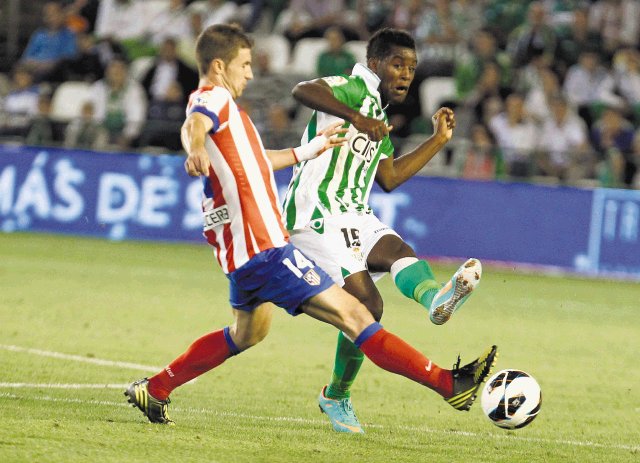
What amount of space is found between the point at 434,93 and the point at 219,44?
Result: 13000 millimetres

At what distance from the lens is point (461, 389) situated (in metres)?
5.90

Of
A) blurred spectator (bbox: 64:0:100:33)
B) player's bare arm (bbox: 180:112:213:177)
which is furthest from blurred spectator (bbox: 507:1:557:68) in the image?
player's bare arm (bbox: 180:112:213:177)

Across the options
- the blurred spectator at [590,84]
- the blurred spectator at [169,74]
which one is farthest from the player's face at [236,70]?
the blurred spectator at [169,74]

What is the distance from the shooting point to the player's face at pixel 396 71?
6984mm

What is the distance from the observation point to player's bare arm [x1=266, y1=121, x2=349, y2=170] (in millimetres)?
6312

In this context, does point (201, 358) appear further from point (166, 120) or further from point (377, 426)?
point (166, 120)

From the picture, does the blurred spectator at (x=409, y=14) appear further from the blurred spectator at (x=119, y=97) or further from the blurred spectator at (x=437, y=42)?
the blurred spectator at (x=119, y=97)

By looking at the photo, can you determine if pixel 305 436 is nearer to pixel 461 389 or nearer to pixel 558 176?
pixel 461 389

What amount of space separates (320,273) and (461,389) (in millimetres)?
860

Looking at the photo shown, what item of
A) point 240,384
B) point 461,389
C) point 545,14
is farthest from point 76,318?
point 545,14

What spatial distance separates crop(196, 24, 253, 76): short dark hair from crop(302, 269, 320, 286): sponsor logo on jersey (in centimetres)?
111

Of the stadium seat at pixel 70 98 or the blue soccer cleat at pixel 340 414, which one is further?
the stadium seat at pixel 70 98

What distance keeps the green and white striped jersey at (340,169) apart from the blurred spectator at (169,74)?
12580 millimetres

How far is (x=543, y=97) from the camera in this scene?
18.3 metres
